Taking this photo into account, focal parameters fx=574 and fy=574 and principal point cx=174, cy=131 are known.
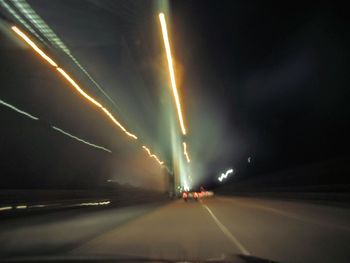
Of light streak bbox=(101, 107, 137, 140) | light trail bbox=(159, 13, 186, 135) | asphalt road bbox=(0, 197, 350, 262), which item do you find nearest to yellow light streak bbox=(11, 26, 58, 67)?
light trail bbox=(159, 13, 186, 135)

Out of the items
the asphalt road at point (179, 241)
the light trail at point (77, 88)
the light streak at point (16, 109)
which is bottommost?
the asphalt road at point (179, 241)

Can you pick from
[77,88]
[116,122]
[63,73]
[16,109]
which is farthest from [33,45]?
[116,122]

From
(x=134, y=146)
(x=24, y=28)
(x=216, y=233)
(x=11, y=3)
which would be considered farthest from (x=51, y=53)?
(x=134, y=146)

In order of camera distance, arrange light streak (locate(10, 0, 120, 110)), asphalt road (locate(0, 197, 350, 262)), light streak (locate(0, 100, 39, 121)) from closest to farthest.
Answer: asphalt road (locate(0, 197, 350, 262)), light streak (locate(10, 0, 120, 110)), light streak (locate(0, 100, 39, 121))

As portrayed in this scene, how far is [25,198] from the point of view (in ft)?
71.2

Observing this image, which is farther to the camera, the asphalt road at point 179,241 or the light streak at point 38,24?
the light streak at point 38,24

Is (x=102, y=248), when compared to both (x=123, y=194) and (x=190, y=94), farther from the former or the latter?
(x=123, y=194)

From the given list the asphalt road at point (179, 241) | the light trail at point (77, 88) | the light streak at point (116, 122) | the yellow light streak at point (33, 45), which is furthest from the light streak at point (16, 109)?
the light streak at point (116, 122)

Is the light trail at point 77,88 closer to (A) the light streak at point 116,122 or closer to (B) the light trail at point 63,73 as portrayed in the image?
(B) the light trail at point 63,73

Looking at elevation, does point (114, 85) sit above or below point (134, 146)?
below

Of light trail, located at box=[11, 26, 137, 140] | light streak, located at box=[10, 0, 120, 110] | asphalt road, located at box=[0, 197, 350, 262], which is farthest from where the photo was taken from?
light trail, located at box=[11, 26, 137, 140]

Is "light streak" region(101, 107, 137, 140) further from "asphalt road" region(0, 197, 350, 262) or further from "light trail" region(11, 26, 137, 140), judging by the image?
"asphalt road" region(0, 197, 350, 262)

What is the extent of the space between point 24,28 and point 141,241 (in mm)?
6100

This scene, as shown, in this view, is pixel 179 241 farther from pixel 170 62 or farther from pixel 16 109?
pixel 16 109
